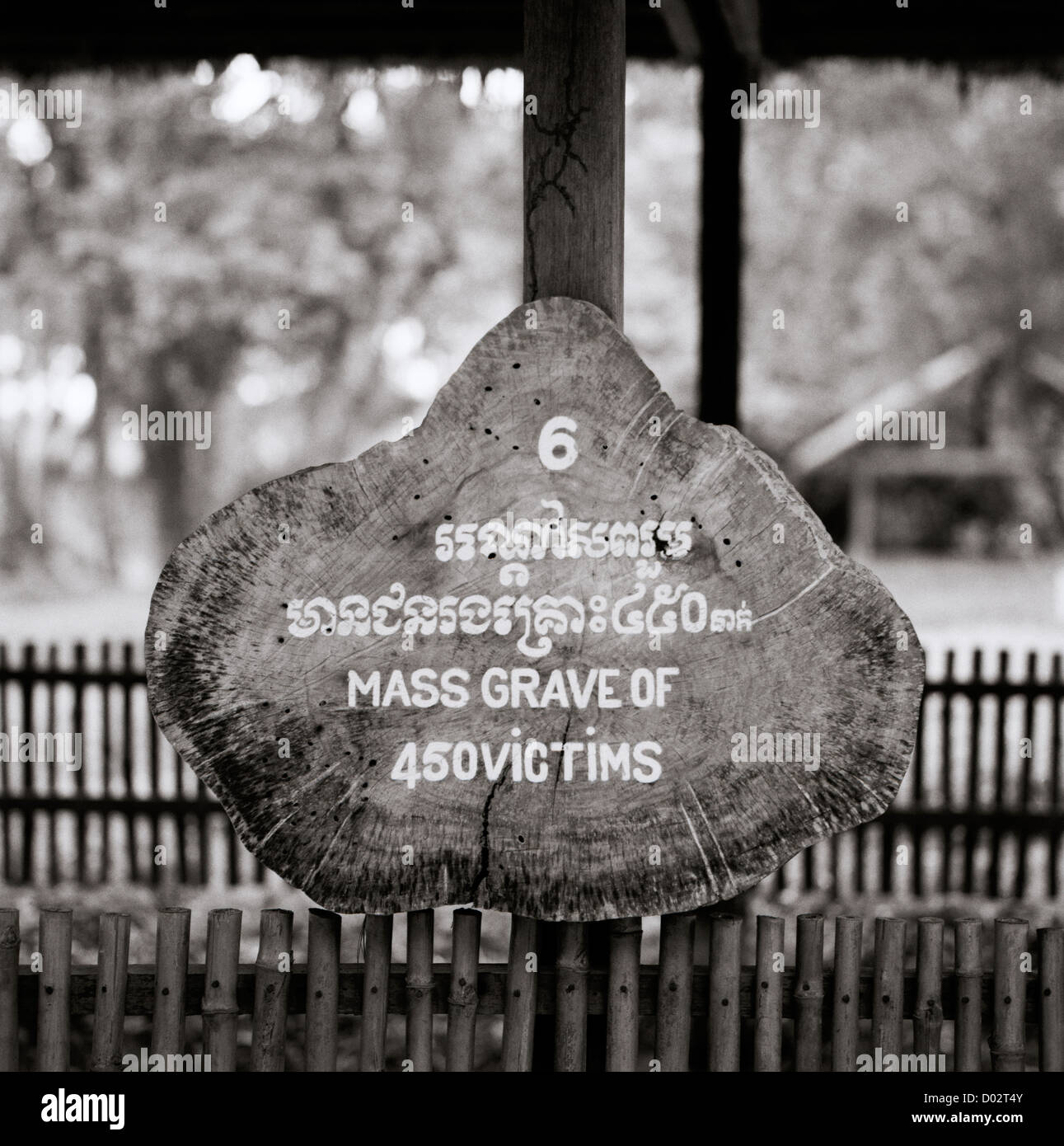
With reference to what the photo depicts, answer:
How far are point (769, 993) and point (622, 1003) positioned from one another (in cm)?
37

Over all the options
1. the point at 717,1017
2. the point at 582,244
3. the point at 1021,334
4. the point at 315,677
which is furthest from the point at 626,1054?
the point at 1021,334

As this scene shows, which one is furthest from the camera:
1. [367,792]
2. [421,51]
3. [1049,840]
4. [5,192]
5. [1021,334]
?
[1021,334]

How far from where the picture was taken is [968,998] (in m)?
3.18

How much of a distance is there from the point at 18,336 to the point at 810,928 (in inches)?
884

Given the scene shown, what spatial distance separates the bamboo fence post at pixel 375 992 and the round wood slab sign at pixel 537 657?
161mm

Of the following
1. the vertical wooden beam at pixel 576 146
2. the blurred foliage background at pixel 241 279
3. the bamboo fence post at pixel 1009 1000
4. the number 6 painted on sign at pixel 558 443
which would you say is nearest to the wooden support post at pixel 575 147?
the vertical wooden beam at pixel 576 146

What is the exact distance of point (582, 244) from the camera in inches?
123

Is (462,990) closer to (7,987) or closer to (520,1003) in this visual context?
(520,1003)

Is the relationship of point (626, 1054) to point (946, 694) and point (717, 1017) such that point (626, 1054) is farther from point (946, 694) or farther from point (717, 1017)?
point (946, 694)

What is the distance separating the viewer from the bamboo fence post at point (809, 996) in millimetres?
3176

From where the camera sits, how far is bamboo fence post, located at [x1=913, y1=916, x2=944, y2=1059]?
3.17 metres

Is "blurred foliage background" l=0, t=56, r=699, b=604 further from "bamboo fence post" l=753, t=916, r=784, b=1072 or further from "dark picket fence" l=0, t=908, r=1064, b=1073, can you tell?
"bamboo fence post" l=753, t=916, r=784, b=1072

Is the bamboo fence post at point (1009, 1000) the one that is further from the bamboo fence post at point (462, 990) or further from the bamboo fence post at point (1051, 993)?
the bamboo fence post at point (462, 990)

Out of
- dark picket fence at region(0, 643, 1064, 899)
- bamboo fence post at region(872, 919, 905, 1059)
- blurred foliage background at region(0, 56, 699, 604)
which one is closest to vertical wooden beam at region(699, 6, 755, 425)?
bamboo fence post at region(872, 919, 905, 1059)
